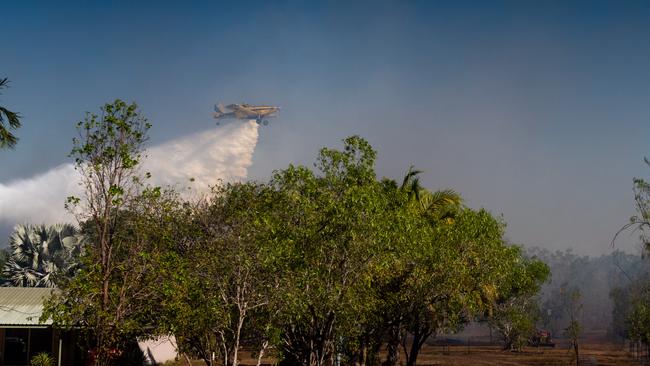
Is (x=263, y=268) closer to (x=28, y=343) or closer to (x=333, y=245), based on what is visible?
(x=333, y=245)

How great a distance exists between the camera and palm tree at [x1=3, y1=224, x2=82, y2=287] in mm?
55031

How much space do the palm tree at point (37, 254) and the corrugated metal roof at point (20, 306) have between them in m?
13.8

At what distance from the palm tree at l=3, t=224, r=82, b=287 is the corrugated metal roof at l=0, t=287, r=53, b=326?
1383 cm

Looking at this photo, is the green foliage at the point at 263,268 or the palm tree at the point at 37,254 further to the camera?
the palm tree at the point at 37,254

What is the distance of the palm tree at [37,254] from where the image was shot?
181ft

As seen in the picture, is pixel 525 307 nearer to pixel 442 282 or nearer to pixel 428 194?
pixel 428 194

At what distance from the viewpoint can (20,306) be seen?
125 feet

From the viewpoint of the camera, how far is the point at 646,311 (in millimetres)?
45156

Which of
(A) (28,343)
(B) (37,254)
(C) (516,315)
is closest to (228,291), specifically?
(A) (28,343)

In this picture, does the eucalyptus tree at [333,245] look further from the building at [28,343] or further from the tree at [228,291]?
the building at [28,343]

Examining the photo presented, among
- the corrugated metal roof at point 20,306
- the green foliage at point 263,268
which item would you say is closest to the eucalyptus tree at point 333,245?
the green foliage at point 263,268

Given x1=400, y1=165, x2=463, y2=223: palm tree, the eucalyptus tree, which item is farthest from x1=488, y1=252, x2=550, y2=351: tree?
the eucalyptus tree

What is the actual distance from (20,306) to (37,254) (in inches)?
761

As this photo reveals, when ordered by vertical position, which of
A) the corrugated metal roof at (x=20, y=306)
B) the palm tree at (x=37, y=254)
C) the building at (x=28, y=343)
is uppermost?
the palm tree at (x=37, y=254)
